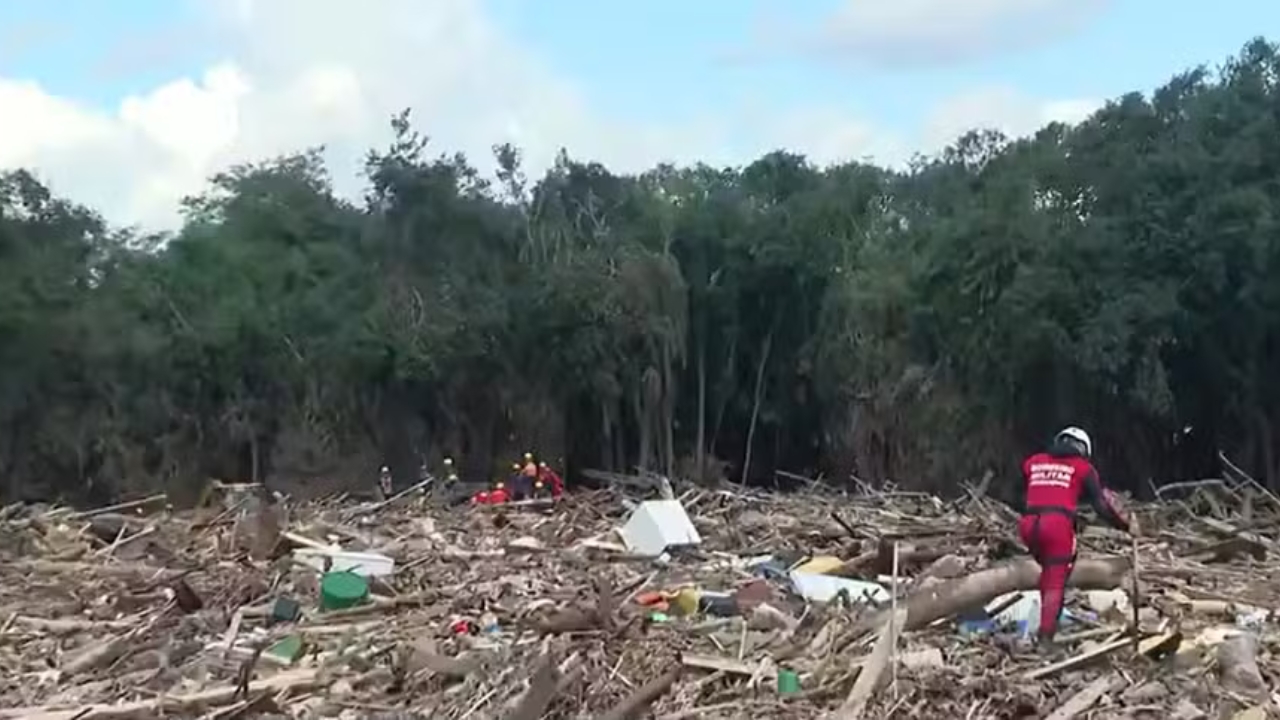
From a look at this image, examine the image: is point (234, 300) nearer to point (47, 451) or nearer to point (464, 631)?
point (47, 451)

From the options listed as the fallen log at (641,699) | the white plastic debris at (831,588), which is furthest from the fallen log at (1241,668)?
the fallen log at (641,699)

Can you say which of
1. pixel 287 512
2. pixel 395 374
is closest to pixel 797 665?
pixel 287 512

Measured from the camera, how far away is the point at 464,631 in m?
11.5

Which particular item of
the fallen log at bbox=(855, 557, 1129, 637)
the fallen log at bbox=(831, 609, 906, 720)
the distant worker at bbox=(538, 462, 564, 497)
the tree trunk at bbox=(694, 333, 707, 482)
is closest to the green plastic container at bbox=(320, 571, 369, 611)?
the fallen log at bbox=(855, 557, 1129, 637)

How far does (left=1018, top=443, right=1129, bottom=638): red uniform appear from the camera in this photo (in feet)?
34.4

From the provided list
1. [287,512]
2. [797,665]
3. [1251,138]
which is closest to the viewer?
[797,665]

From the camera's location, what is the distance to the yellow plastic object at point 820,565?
13039mm

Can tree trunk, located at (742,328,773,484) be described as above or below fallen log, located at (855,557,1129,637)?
below

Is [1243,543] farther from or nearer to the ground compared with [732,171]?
nearer to the ground

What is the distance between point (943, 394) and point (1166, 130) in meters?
6.53

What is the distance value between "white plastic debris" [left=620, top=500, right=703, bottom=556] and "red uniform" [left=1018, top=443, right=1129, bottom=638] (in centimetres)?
462

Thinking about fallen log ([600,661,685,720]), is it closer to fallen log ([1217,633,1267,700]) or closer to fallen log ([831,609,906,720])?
fallen log ([831,609,906,720])

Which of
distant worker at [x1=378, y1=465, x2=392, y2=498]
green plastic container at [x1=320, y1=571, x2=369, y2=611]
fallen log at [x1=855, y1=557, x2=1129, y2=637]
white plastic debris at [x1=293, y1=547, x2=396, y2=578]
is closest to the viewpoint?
fallen log at [x1=855, y1=557, x2=1129, y2=637]

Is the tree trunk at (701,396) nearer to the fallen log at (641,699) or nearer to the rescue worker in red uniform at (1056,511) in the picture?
the rescue worker in red uniform at (1056,511)
